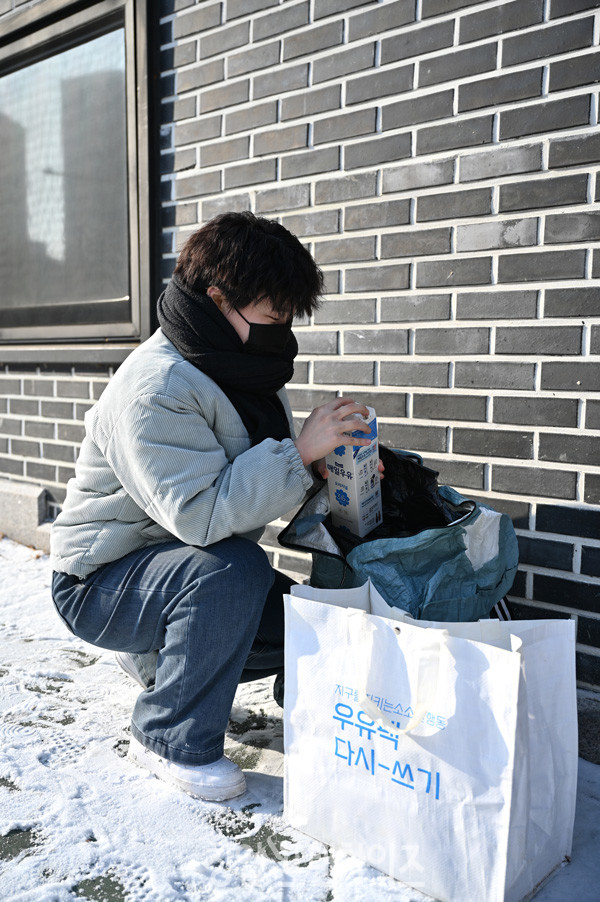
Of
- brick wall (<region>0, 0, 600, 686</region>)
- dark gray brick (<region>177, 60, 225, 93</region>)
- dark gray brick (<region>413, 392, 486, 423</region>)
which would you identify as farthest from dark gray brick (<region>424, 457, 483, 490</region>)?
dark gray brick (<region>177, 60, 225, 93</region>)

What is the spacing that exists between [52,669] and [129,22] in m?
2.94

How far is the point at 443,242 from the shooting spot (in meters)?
2.66

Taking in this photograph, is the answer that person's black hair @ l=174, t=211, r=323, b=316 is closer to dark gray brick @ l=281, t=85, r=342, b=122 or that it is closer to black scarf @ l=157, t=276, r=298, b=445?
black scarf @ l=157, t=276, r=298, b=445

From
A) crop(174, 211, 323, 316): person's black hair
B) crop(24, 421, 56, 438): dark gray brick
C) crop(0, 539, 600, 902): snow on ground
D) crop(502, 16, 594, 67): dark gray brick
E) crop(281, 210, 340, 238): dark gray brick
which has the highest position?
crop(502, 16, 594, 67): dark gray brick

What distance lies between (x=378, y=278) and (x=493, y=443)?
0.75m

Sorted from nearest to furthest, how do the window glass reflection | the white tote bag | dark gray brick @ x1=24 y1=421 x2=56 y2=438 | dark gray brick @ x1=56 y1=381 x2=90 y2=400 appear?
the white tote bag
the window glass reflection
dark gray brick @ x1=56 y1=381 x2=90 y2=400
dark gray brick @ x1=24 y1=421 x2=56 y2=438

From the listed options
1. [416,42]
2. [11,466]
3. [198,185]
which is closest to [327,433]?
[416,42]

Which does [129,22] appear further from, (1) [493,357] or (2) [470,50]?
(1) [493,357]

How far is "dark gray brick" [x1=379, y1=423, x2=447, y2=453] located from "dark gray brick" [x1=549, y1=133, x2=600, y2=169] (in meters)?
0.91

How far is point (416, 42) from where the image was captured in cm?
270

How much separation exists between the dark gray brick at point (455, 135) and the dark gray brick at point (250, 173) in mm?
726

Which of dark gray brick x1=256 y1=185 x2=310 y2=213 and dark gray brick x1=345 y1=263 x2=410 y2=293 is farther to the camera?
dark gray brick x1=256 y1=185 x2=310 y2=213

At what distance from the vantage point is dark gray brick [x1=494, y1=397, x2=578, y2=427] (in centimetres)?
241

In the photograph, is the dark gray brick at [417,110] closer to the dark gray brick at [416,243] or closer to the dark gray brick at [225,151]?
the dark gray brick at [416,243]
